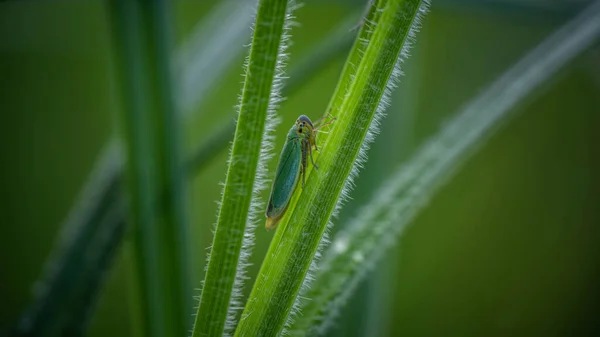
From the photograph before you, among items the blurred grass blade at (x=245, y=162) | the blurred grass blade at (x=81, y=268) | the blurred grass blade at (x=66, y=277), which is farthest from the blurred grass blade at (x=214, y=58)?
the blurred grass blade at (x=245, y=162)

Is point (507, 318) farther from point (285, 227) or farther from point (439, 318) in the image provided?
point (285, 227)

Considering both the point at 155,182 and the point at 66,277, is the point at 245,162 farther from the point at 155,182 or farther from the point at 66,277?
the point at 66,277

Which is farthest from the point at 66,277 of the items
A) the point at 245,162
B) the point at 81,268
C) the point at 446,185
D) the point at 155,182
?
the point at 446,185

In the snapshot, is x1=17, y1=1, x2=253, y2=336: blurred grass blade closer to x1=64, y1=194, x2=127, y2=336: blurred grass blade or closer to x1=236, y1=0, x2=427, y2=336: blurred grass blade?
x1=64, y1=194, x2=127, y2=336: blurred grass blade

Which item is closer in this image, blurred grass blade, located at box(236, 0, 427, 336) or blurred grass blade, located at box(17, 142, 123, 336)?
blurred grass blade, located at box(236, 0, 427, 336)

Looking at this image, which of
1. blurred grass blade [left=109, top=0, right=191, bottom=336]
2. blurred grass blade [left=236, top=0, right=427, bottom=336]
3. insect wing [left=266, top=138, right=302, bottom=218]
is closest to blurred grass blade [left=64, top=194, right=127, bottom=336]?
blurred grass blade [left=109, top=0, right=191, bottom=336]

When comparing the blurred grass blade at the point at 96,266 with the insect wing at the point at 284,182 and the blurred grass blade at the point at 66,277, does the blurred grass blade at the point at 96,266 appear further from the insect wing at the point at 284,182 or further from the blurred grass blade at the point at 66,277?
the insect wing at the point at 284,182
